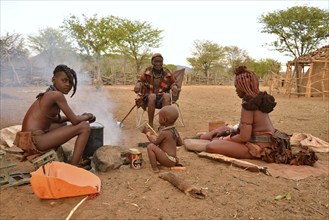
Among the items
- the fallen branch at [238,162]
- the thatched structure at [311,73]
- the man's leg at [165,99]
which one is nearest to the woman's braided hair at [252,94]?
the fallen branch at [238,162]

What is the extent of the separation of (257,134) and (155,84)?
8.96 feet

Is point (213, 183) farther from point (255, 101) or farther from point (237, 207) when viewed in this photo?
point (255, 101)

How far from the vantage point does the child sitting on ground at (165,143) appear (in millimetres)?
3348

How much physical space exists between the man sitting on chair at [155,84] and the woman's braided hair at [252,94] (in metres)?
2.13

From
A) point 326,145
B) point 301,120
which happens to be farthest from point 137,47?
point 326,145

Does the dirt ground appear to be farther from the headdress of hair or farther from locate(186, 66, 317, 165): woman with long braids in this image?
the headdress of hair

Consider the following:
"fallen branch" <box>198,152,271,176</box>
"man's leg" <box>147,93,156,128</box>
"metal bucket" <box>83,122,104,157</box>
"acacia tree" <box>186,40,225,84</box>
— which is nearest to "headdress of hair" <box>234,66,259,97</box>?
"fallen branch" <box>198,152,271,176</box>

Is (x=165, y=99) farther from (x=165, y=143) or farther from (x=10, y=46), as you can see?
(x=10, y=46)

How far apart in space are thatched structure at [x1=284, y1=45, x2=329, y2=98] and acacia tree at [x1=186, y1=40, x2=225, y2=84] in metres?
30.3

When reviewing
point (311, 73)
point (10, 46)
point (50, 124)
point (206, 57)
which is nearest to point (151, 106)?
point (50, 124)

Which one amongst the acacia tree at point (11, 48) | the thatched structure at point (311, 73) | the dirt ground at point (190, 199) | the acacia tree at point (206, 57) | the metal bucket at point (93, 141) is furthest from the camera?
the acacia tree at point (206, 57)

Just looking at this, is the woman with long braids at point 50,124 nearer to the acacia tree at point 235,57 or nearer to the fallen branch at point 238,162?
the fallen branch at point 238,162

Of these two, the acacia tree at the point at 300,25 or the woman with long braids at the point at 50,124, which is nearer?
the woman with long braids at the point at 50,124

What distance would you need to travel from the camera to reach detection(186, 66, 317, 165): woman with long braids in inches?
148
